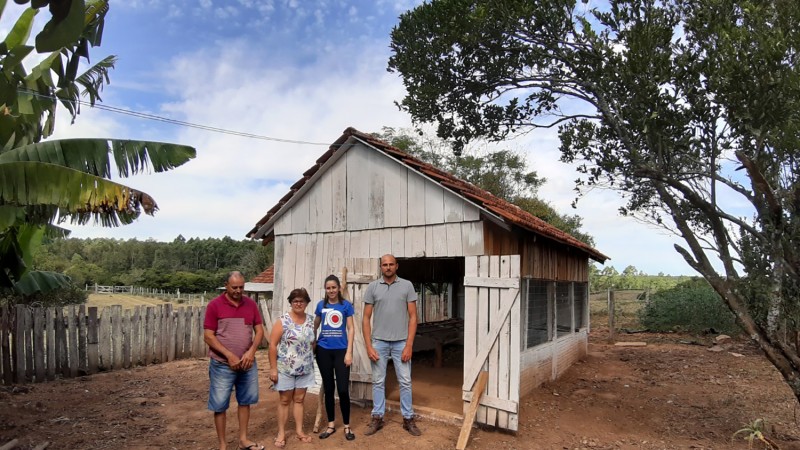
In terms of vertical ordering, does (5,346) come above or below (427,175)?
below

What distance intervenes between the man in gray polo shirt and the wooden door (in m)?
0.76

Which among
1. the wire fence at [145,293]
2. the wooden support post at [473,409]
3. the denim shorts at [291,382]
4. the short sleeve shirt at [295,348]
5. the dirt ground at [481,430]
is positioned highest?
the short sleeve shirt at [295,348]

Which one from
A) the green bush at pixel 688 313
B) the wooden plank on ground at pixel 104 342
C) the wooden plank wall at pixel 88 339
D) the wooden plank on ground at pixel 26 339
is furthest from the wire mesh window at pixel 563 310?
the wooden plank on ground at pixel 26 339

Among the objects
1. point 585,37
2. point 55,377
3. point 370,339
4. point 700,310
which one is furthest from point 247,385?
point 700,310

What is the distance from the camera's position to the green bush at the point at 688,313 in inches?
627

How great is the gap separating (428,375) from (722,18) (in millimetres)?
6995

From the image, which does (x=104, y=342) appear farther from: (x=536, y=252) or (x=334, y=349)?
(x=536, y=252)

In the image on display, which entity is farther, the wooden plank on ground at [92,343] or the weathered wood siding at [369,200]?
the wooden plank on ground at [92,343]

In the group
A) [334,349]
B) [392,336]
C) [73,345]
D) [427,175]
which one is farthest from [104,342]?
[427,175]

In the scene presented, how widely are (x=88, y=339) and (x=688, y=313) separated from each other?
1722 cm

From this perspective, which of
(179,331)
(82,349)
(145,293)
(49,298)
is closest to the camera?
(82,349)

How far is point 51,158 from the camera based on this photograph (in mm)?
6207

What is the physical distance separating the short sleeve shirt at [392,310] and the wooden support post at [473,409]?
102 cm

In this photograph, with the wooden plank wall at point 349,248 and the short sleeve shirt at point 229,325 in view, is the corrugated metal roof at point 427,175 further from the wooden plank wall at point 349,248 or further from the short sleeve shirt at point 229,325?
the short sleeve shirt at point 229,325
